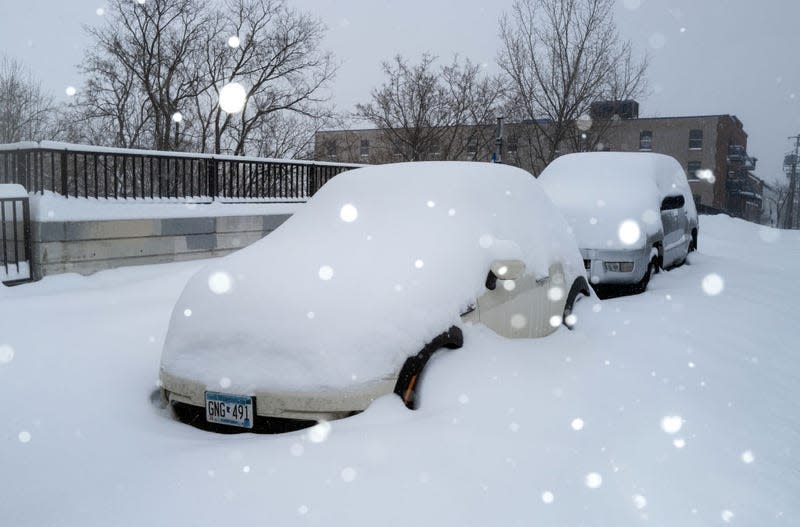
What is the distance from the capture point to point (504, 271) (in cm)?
378

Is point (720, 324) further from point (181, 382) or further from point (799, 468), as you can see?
point (181, 382)

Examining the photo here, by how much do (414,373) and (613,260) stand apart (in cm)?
498

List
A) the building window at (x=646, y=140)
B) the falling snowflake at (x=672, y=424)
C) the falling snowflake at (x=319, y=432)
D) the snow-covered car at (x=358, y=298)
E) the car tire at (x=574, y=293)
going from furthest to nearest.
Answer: the building window at (x=646, y=140) < the car tire at (x=574, y=293) < the falling snowflake at (x=672, y=424) < the snow-covered car at (x=358, y=298) < the falling snowflake at (x=319, y=432)

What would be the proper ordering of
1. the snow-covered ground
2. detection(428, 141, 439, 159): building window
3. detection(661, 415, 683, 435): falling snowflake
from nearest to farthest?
the snow-covered ground → detection(661, 415, 683, 435): falling snowflake → detection(428, 141, 439, 159): building window

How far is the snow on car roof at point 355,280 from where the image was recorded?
309 centimetres

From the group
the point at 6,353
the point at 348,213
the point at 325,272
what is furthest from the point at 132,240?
the point at 325,272

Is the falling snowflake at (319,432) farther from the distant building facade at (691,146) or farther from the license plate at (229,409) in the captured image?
the distant building facade at (691,146)

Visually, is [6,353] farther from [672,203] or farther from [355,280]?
[672,203]

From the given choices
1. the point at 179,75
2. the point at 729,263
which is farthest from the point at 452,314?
the point at 179,75

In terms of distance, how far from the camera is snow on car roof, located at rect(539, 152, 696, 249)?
7.77 metres

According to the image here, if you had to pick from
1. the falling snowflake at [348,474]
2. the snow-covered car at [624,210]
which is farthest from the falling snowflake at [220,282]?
the snow-covered car at [624,210]

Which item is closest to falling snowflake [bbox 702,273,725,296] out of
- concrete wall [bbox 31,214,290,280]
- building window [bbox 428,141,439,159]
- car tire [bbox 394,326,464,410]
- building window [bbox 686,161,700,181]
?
car tire [bbox 394,326,464,410]

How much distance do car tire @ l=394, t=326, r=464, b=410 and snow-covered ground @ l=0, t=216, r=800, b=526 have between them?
0.06 meters

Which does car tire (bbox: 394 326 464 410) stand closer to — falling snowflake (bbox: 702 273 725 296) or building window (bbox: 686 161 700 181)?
falling snowflake (bbox: 702 273 725 296)
